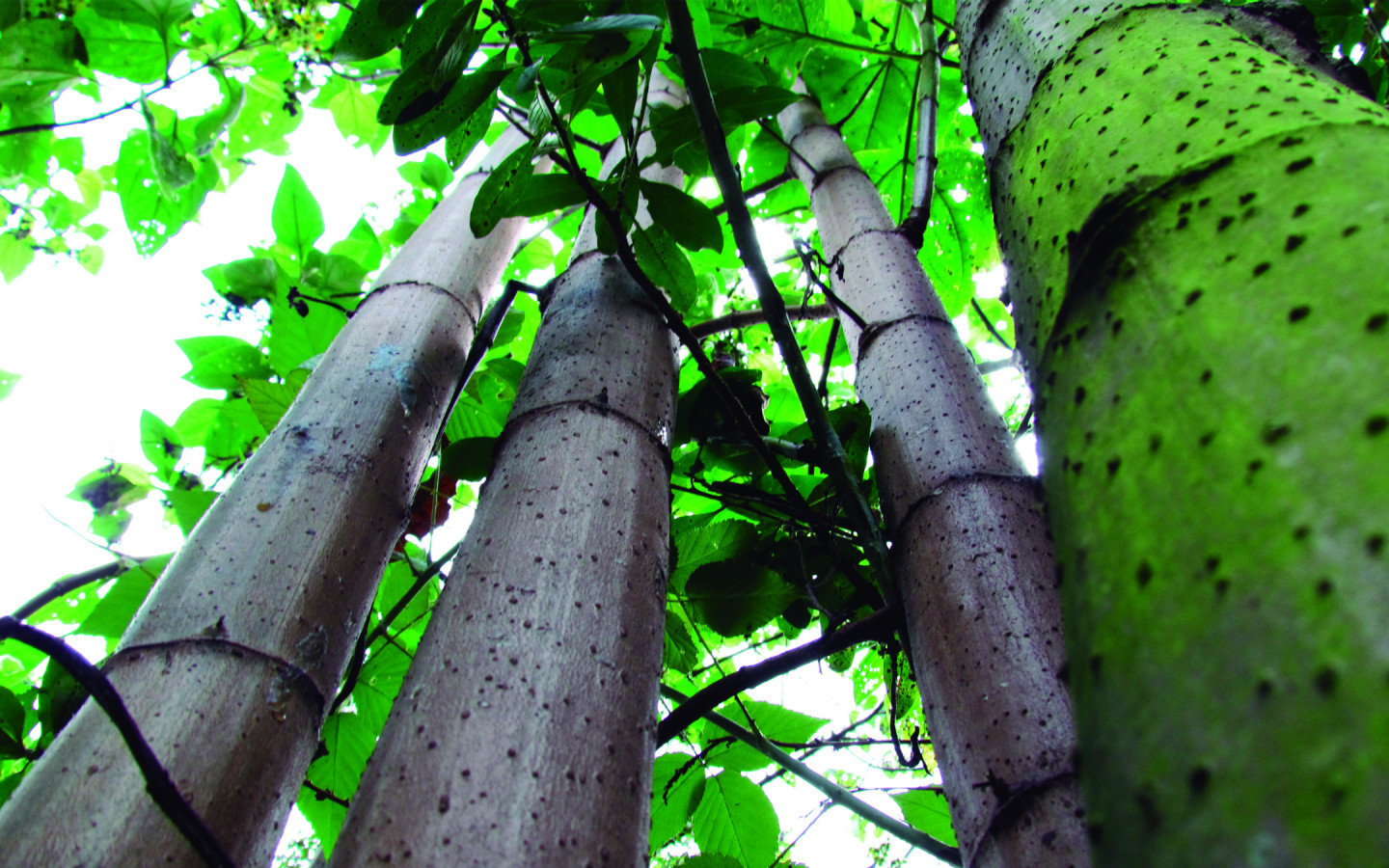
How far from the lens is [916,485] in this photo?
845 mm

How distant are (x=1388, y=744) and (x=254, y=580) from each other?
0.73 metres

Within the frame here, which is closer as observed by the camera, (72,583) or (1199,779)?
(1199,779)

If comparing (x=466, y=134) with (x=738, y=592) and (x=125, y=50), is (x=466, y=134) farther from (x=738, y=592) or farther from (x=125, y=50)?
(x=125, y=50)

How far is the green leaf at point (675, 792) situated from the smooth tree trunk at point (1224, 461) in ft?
3.08

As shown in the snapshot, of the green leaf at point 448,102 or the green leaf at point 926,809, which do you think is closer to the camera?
the green leaf at point 448,102

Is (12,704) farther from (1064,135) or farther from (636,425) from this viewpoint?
(1064,135)

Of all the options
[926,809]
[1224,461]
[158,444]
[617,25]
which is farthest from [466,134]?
[926,809]

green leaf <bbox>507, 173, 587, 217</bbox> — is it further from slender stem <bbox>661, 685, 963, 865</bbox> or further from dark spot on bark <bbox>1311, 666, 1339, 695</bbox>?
dark spot on bark <bbox>1311, 666, 1339, 695</bbox>

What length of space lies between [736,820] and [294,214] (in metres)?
1.36

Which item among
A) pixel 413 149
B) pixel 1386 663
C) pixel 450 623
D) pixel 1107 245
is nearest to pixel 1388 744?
pixel 1386 663

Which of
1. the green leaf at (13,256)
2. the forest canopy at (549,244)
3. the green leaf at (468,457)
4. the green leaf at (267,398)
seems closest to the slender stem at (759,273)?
the forest canopy at (549,244)

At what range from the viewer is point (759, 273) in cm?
76

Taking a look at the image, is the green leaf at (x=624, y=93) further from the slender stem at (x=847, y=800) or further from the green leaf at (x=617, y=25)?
the slender stem at (x=847, y=800)

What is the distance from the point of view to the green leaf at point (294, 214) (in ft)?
4.66
